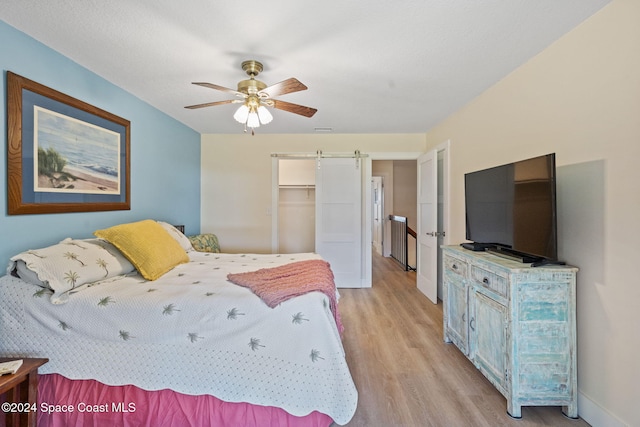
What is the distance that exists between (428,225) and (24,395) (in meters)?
3.81

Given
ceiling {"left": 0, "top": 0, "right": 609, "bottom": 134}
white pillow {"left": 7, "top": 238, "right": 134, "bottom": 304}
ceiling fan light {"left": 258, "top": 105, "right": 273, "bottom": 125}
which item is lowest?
white pillow {"left": 7, "top": 238, "right": 134, "bottom": 304}

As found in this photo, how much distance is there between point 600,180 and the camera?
1554 millimetres

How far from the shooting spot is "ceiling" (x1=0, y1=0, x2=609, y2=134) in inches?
60.1

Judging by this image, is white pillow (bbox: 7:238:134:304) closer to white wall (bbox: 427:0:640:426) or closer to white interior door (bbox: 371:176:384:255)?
white wall (bbox: 427:0:640:426)

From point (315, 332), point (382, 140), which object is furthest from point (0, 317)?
point (382, 140)

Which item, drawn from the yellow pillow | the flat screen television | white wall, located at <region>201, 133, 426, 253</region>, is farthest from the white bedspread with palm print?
white wall, located at <region>201, 133, 426, 253</region>

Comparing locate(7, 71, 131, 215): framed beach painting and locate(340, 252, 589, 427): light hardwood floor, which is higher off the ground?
locate(7, 71, 131, 215): framed beach painting

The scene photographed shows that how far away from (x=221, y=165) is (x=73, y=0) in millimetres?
2773

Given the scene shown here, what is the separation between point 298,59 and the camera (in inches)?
80.8

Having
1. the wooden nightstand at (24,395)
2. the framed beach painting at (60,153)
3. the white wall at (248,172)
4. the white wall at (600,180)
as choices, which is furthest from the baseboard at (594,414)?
the framed beach painting at (60,153)

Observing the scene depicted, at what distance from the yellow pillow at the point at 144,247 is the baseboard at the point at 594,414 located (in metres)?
2.82

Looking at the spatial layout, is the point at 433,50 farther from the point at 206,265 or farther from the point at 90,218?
the point at 90,218

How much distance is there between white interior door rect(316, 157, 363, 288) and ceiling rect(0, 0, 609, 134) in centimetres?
156

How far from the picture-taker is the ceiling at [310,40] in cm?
153
